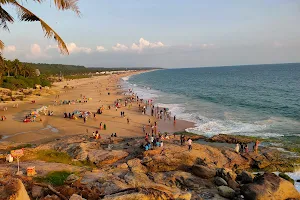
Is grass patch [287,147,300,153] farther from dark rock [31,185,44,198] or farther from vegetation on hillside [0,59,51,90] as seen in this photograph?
vegetation on hillside [0,59,51,90]

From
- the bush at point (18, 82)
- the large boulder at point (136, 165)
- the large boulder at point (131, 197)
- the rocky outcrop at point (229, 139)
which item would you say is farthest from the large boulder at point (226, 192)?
the bush at point (18, 82)

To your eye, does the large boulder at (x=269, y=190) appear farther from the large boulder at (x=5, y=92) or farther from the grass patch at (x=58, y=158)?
the large boulder at (x=5, y=92)

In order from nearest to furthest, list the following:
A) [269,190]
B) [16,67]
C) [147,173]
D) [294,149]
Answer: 1. [269,190]
2. [147,173]
3. [294,149]
4. [16,67]

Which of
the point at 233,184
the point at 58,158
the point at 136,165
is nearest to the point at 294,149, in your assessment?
the point at 233,184

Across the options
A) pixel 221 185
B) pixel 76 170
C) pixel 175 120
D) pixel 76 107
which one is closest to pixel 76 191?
pixel 76 170

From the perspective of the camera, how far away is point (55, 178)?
12219mm

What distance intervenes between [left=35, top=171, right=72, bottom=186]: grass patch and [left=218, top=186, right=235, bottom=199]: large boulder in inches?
296

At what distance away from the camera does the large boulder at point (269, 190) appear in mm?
12141

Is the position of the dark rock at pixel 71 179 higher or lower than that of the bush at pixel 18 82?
lower

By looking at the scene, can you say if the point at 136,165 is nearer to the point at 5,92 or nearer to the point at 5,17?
the point at 5,17

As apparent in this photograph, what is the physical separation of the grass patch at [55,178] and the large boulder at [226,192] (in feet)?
24.7

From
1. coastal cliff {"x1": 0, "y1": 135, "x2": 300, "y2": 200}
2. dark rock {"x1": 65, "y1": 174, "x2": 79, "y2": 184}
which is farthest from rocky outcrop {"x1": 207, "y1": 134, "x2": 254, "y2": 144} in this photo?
dark rock {"x1": 65, "y1": 174, "x2": 79, "y2": 184}

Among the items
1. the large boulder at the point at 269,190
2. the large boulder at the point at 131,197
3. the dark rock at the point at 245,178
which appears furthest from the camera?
the dark rock at the point at 245,178

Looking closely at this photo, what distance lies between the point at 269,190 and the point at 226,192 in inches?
79.2
